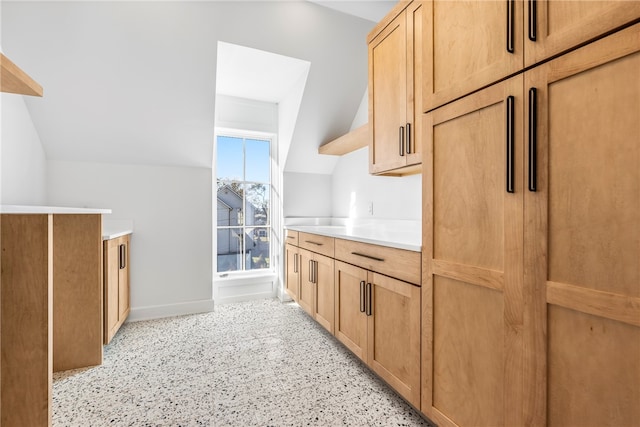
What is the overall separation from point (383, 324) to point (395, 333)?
0.35 ft

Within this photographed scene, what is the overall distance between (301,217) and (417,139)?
6.53ft

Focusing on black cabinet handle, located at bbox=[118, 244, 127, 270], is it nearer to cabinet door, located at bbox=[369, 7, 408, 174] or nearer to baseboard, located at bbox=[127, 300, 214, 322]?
baseboard, located at bbox=[127, 300, 214, 322]

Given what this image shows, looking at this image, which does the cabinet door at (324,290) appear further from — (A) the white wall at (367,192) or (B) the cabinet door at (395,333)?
(A) the white wall at (367,192)

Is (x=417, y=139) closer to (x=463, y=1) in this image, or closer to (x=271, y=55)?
(x=463, y=1)

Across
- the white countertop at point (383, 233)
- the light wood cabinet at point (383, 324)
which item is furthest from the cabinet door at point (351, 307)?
the white countertop at point (383, 233)

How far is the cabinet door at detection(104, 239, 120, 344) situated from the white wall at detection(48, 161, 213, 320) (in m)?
0.51

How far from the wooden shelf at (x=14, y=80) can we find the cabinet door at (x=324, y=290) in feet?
6.00

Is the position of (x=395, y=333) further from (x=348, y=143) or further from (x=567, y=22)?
(x=348, y=143)

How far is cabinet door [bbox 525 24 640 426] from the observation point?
74cm

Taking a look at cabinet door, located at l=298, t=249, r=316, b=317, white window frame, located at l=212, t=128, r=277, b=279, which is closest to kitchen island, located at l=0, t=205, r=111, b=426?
cabinet door, located at l=298, t=249, r=316, b=317

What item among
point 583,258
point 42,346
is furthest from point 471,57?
point 42,346

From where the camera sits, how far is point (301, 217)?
136 inches

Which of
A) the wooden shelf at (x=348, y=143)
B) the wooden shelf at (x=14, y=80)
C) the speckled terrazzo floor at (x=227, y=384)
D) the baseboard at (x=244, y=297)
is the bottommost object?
the speckled terrazzo floor at (x=227, y=384)

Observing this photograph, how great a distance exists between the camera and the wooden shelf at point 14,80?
1.01 m
